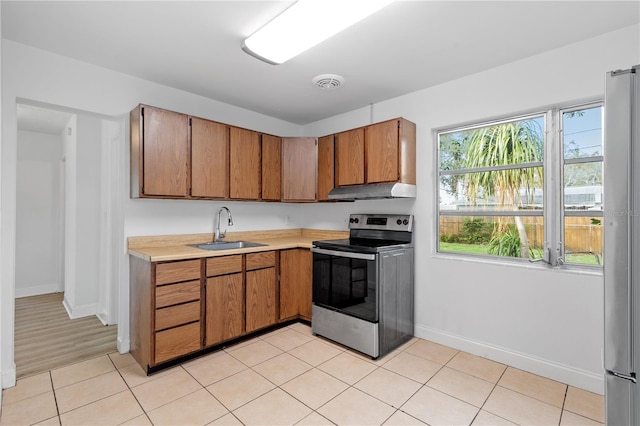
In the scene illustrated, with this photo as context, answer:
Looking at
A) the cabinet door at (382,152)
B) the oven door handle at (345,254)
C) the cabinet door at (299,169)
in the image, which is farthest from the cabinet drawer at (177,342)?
the cabinet door at (382,152)

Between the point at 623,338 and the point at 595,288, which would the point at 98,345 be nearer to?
the point at 623,338

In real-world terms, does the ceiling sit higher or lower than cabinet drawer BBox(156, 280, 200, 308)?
higher

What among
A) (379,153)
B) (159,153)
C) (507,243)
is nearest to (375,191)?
(379,153)

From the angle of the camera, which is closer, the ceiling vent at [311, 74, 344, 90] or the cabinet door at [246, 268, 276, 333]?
the ceiling vent at [311, 74, 344, 90]

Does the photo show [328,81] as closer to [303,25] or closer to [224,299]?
[303,25]

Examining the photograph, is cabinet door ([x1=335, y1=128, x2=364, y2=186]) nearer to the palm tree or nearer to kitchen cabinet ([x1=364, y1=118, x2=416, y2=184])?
kitchen cabinet ([x1=364, y1=118, x2=416, y2=184])

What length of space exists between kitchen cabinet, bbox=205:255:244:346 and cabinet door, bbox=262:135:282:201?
1.00 m

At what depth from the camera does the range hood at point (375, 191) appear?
2.89m

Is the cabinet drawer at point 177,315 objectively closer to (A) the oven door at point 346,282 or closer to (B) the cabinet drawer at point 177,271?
(B) the cabinet drawer at point 177,271

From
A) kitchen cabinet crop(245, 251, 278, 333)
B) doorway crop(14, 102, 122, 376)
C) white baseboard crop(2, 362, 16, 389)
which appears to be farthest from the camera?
doorway crop(14, 102, 122, 376)

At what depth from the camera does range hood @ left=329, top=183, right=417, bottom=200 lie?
9.50ft

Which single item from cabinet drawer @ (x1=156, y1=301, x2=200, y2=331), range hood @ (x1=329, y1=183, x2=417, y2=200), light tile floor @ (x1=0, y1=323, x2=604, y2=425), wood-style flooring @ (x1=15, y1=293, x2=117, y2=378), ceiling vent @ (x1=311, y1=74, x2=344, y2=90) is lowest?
light tile floor @ (x1=0, y1=323, x2=604, y2=425)

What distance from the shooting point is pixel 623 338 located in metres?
0.97

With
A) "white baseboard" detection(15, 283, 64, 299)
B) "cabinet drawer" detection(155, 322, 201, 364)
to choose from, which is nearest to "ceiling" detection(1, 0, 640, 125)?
"cabinet drawer" detection(155, 322, 201, 364)
